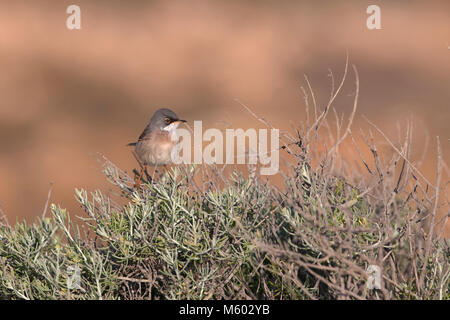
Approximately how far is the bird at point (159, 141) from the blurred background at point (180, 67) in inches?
306

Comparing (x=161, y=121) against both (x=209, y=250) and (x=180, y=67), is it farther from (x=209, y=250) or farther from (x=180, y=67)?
(x=180, y=67)

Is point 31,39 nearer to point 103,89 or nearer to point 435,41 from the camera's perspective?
point 103,89

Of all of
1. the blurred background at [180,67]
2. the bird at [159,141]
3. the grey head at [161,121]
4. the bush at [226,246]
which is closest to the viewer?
the bush at [226,246]

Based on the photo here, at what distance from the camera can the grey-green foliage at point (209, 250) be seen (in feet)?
10.4

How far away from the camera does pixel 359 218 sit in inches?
137

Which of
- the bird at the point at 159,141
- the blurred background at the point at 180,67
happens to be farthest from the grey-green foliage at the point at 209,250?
the blurred background at the point at 180,67

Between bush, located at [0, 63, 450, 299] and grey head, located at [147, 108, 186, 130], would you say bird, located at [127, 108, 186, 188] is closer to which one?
grey head, located at [147, 108, 186, 130]

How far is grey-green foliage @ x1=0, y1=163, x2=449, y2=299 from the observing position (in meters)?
3.18

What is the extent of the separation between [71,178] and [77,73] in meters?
4.95

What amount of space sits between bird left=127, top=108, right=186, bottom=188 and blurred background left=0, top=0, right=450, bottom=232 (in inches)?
306

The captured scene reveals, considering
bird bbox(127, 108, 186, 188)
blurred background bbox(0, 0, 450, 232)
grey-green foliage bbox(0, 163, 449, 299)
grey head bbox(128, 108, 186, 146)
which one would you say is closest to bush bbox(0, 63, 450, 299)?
Answer: grey-green foliage bbox(0, 163, 449, 299)

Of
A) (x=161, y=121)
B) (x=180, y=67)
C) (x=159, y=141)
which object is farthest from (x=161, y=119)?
(x=180, y=67)

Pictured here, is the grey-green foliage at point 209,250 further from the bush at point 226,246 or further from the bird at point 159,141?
the bird at point 159,141
